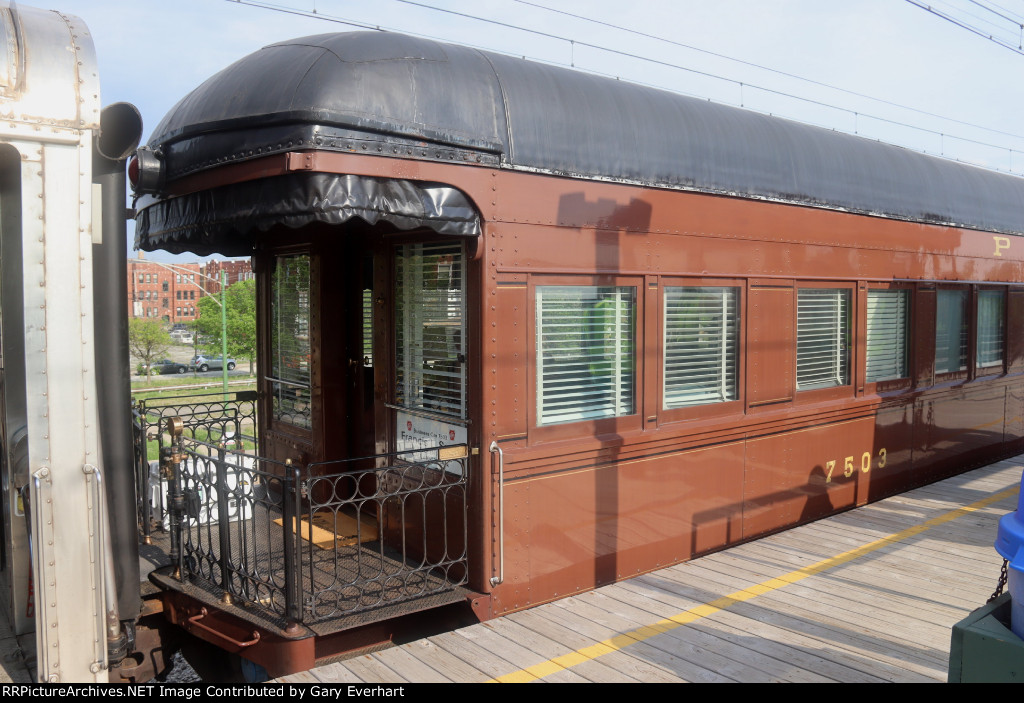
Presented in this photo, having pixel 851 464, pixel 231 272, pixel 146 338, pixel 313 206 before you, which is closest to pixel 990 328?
pixel 851 464

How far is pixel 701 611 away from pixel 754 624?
328 mm

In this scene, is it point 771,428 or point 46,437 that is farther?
point 771,428

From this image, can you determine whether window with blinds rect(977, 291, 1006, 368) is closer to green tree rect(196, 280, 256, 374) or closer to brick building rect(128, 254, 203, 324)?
green tree rect(196, 280, 256, 374)

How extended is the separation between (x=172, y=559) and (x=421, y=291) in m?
2.31

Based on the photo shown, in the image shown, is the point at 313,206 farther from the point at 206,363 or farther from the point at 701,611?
the point at 206,363

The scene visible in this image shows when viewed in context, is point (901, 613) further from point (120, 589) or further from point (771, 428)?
point (120, 589)

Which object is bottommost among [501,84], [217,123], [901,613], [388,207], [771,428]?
[901,613]

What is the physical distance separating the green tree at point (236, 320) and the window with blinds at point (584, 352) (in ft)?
154

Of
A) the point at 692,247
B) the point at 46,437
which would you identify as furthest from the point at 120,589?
the point at 692,247

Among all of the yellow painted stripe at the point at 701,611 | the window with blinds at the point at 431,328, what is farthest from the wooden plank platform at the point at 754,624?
the window with blinds at the point at 431,328

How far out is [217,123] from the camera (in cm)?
439

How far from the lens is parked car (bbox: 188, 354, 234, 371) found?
69.5 meters

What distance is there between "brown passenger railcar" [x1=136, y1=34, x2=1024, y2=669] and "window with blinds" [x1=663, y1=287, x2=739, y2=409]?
21 millimetres

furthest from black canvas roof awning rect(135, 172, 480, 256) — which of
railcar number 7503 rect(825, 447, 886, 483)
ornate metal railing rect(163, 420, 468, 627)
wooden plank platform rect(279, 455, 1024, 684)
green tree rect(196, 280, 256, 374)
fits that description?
green tree rect(196, 280, 256, 374)
